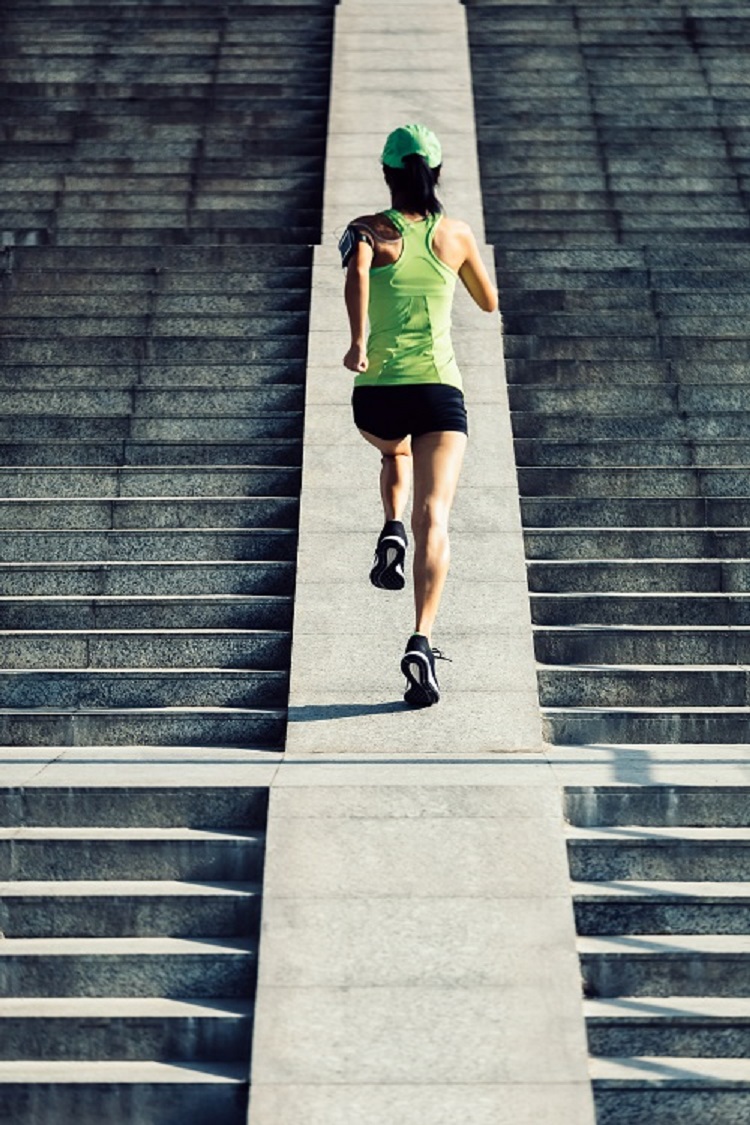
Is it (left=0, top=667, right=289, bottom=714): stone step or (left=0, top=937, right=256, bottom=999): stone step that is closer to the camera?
(left=0, top=937, right=256, bottom=999): stone step

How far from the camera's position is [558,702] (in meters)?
8.14

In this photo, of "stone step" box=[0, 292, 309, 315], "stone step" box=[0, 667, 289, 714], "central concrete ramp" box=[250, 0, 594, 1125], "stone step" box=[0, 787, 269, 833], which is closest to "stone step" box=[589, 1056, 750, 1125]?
"central concrete ramp" box=[250, 0, 594, 1125]

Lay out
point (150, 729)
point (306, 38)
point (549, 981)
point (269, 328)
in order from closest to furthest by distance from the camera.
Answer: point (549, 981)
point (150, 729)
point (269, 328)
point (306, 38)

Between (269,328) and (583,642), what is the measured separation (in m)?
3.59

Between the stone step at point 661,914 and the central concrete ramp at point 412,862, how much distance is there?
0.60 ft

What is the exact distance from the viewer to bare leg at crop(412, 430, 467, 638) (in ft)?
24.7

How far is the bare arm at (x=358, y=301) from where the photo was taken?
7.36 m

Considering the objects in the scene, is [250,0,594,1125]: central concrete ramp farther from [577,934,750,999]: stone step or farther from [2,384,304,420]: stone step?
[2,384,304,420]: stone step

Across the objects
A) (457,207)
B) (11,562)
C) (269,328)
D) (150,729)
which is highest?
(457,207)

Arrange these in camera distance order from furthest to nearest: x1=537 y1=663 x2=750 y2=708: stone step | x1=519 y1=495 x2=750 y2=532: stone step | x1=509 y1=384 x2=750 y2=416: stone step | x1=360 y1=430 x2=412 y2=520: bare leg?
x1=509 y1=384 x2=750 y2=416: stone step < x1=519 y1=495 x2=750 y2=532: stone step < x1=537 y1=663 x2=750 y2=708: stone step < x1=360 y1=430 x2=412 y2=520: bare leg

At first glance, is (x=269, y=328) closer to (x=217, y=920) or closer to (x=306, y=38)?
(x=217, y=920)

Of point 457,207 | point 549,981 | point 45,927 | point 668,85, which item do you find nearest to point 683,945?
point 549,981

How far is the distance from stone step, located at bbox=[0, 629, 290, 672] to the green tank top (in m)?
1.40

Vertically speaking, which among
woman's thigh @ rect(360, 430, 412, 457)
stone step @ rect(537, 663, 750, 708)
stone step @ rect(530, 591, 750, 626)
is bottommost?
stone step @ rect(537, 663, 750, 708)
